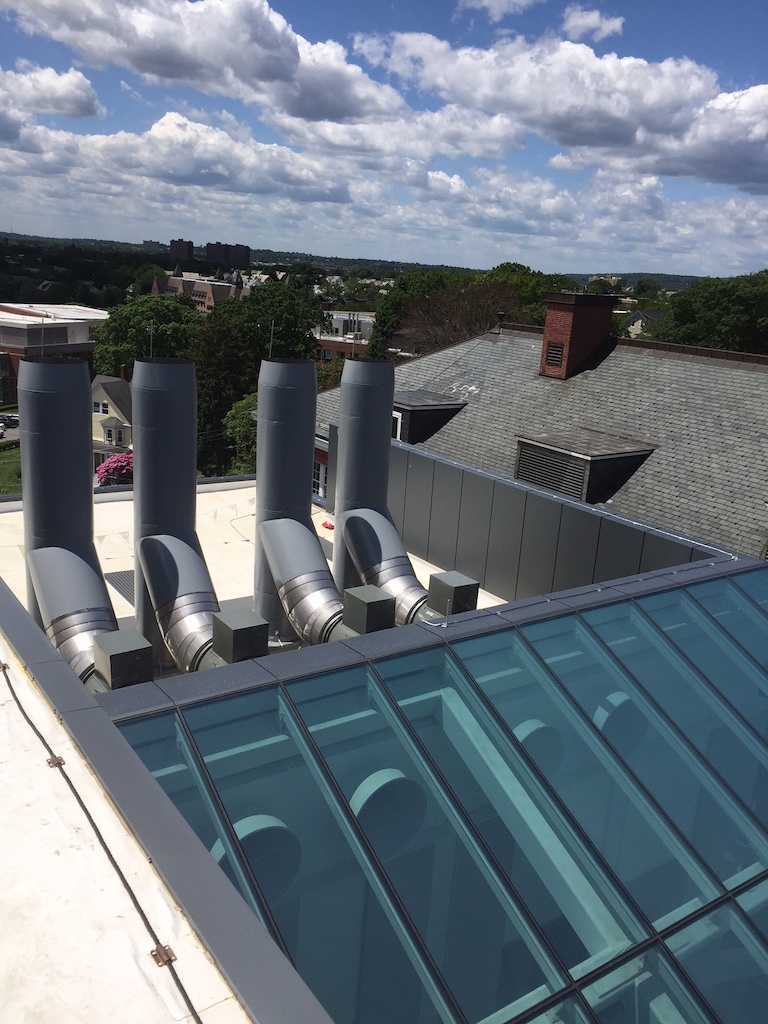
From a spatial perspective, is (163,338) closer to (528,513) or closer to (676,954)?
(528,513)

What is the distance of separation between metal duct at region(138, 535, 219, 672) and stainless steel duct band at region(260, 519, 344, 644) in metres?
1.69

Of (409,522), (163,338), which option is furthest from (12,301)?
(409,522)

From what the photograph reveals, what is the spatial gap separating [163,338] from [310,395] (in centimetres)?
6608

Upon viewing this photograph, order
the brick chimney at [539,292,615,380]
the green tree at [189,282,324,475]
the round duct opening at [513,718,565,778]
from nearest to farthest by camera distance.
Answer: the round duct opening at [513,718,565,778] < the brick chimney at [539,292,615,380] < the green tree at [189,282,324,475]

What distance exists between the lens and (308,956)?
649 cm

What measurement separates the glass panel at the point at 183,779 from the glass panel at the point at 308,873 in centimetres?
13

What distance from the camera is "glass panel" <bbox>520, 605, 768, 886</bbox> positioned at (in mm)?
8758

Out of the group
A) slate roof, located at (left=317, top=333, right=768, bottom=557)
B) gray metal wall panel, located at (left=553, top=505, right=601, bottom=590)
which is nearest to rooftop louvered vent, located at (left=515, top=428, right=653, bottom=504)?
slate roof, located at (left=317, top=333, right=768, bottom=557)

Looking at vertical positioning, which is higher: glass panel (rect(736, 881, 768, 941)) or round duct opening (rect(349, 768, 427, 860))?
round duct opening (rect(349, 768, 427, 860))

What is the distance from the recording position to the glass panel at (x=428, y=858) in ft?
21.8

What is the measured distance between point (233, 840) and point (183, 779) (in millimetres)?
936

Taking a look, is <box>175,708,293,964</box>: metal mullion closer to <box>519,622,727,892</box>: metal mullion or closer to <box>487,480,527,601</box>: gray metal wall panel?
<box>519,622,727,892</box>: metal mullion

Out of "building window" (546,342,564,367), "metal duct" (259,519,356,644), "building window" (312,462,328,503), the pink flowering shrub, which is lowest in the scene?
the pink flowering shrub

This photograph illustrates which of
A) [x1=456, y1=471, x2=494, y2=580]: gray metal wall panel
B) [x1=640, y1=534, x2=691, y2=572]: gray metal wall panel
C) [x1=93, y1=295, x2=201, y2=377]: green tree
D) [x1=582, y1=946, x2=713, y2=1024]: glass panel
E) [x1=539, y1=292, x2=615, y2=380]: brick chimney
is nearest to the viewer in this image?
[x1=582, y1=946, x2=713, y2=1024]: glass panel
